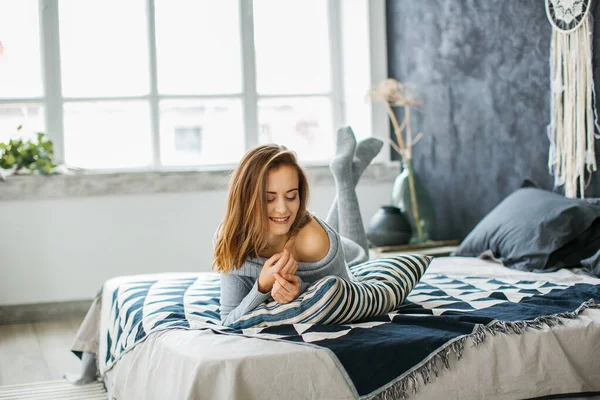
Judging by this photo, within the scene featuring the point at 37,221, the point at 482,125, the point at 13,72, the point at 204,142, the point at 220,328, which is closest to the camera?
the point at 220,328

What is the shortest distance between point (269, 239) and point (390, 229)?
6.45 feet

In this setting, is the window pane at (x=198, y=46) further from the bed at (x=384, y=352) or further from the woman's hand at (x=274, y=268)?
the woman's hand at (x=274, y=268)

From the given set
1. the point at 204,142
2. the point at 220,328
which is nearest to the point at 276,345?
the point at 220,328

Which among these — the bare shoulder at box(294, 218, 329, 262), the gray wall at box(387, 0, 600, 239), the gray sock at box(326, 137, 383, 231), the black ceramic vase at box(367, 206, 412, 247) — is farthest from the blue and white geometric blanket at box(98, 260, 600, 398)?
the black ceramic vase at box(367, 206, 412, 247)

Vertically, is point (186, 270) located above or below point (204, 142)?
below

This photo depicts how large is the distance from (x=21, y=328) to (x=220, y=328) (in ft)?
8.11

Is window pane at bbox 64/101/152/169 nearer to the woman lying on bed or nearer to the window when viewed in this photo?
the window

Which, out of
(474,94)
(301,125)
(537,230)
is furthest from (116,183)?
(537,230)

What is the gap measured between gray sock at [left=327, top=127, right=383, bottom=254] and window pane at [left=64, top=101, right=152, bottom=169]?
6.12 feet

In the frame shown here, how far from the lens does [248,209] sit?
7.04ft

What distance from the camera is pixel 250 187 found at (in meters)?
2.15

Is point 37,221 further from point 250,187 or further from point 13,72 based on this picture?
point 250,187

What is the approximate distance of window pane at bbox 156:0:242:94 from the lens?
485cm

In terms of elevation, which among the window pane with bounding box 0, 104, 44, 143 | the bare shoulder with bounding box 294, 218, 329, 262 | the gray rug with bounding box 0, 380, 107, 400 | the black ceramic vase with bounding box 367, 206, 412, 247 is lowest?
the gray rug with bounding box 0, 380, 107, 400
